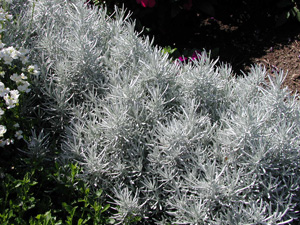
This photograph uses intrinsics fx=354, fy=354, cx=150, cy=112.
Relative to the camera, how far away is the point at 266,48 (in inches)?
152

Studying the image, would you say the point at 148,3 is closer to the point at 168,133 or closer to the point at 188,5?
the point at 188,5

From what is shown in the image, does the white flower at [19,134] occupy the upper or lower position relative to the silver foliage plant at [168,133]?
lower

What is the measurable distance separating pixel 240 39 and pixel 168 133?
2.60 m

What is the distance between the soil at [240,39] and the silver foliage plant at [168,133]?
1573mm

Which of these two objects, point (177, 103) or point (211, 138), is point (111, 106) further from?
point (211, 138)

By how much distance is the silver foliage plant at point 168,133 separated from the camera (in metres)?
1.75

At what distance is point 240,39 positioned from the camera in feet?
13.3

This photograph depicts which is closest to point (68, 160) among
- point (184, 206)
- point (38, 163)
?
point (38, 163)

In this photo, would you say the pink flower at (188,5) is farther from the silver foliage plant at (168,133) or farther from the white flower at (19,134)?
the white flower at (19,134)

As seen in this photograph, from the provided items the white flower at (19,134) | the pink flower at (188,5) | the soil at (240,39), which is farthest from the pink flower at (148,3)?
the white flower at (19,134)

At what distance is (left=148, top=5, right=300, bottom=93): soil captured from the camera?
368 cm

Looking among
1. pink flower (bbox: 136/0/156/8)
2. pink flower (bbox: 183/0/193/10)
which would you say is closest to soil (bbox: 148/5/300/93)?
pink flower (bbox: 183/0/193/10)

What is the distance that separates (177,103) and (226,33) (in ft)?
7.60

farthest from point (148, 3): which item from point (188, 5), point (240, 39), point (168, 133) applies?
point (168, 133)
